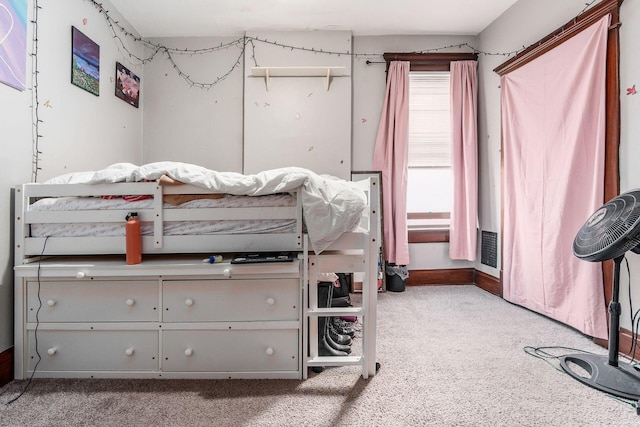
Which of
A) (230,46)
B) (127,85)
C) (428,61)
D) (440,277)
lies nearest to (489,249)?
(440,277)

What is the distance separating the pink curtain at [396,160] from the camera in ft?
10.4

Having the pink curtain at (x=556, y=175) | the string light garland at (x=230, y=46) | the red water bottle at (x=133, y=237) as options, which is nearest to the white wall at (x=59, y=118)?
the string light garland at (x=230, y=46)

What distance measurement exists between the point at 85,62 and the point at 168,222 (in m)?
1.55

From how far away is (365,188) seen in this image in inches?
72.6

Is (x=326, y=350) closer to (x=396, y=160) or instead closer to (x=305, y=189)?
(x=305, y=189)

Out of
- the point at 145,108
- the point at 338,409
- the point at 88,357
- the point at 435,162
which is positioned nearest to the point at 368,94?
the point at 435,162

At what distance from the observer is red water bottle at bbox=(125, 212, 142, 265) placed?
1.55 meters

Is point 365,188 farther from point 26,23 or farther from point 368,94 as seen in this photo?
point 26,23

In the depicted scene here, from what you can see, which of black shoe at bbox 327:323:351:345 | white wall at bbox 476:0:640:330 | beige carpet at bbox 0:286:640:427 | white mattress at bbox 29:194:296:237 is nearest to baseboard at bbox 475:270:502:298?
white wall at bbox 476:0:640:330

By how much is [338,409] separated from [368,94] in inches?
110

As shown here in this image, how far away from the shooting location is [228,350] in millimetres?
1589

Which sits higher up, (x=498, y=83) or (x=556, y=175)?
(x=498, y=83)

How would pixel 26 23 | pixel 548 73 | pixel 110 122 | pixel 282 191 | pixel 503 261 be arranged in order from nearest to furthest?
1. pixel 282 191
2. pixel 26 23
3. pixel 548 73
4. pixel 110 122
5. pixel 503 261

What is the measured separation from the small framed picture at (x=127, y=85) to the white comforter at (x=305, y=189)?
156cm
